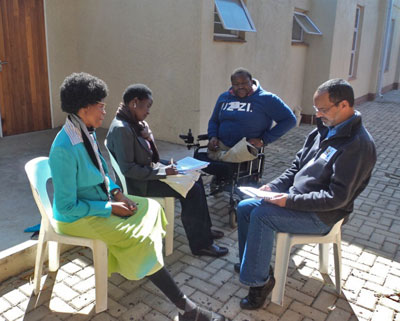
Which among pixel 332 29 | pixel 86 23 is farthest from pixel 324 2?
pixel 86 23

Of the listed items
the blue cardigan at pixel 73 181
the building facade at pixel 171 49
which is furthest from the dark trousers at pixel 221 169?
the building facade at pixel 171 49

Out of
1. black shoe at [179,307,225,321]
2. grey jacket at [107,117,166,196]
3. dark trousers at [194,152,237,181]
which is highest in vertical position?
grey jacket at [107,117,166,196]

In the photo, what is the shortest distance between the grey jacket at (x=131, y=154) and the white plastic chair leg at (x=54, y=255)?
0.74 meters

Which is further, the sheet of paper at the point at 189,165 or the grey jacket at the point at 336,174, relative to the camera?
the sheet of paper at the point at 189,165

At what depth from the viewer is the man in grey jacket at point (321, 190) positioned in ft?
7.65

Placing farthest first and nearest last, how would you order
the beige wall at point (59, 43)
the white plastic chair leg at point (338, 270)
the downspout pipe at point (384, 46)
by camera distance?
the downspout pipe at point (384, 46) → the beige wall at point (59, 43) → the white plastic chair leg at point (338, 270)

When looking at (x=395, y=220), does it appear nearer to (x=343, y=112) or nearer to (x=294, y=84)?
(x=343, y=112)

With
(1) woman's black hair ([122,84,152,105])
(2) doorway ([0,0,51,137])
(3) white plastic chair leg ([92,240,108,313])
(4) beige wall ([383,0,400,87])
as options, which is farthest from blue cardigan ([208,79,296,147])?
(4) beige wall ([383,0,400,87])

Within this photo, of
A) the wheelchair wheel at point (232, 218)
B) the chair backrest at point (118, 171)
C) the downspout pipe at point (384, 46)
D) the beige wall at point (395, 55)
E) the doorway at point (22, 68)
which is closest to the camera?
the chair backrest at point (118, 171)

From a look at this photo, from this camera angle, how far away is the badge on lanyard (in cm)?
242

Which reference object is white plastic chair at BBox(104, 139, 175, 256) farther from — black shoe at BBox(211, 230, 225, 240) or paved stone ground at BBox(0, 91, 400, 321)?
black shoe at BBox(211, 230, 225, 240)

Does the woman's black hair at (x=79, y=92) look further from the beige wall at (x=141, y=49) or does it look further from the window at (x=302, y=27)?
the window at (x=302, y=27)

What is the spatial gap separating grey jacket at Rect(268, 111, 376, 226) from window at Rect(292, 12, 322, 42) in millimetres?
6808

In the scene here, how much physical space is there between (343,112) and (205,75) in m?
3.75
